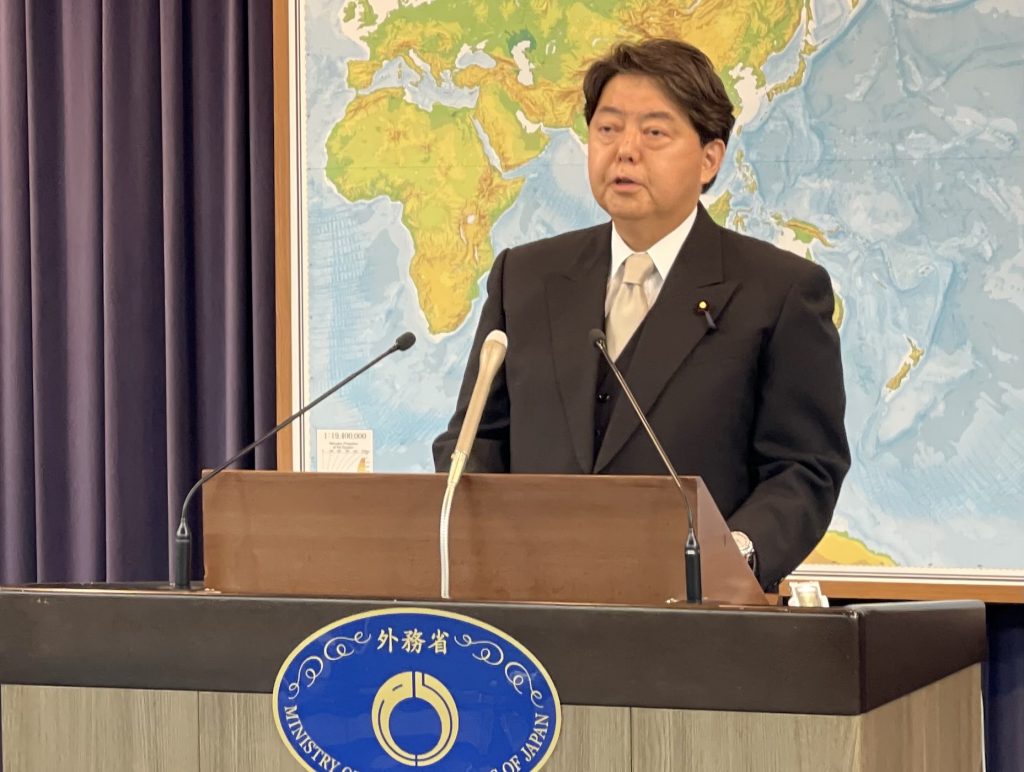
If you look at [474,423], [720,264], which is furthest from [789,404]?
[474,423]

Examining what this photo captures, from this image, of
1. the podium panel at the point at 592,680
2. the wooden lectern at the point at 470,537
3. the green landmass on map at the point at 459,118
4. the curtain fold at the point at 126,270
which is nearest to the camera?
the podium panel at the point at 592,680

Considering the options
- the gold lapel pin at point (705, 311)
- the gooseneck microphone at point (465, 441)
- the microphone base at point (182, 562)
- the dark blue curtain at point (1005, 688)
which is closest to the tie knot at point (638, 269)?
the gold lapel pin at point (705, 311)

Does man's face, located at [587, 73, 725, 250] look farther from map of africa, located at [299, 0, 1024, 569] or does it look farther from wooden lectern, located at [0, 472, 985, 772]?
map of africa, located at [299, 0, 1024, 569]

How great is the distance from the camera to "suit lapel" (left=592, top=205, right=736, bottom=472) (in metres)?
2.20

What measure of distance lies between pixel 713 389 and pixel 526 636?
3.04ft

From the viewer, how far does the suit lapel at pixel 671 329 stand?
2195 mm

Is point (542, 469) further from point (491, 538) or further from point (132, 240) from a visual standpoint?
point (132, 240)

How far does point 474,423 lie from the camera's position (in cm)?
155

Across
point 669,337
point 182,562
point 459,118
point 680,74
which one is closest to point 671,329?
point 669,337

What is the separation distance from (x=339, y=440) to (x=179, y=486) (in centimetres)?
49

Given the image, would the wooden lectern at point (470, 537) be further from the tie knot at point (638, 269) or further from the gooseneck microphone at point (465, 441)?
the tie knot at point (638, 269)

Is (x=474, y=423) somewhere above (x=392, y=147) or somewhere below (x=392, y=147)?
below

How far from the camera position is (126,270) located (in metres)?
3.84

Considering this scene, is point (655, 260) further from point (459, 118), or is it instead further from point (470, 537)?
point (459, 118)
